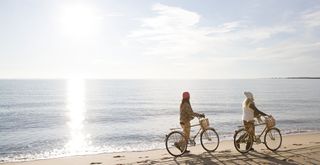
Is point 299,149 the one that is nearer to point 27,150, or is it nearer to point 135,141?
point 135,141

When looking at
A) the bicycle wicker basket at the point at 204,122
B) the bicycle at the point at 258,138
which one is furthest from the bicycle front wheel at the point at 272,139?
the bicycle wicker basket at the point at 204,122

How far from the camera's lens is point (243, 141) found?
1306cm

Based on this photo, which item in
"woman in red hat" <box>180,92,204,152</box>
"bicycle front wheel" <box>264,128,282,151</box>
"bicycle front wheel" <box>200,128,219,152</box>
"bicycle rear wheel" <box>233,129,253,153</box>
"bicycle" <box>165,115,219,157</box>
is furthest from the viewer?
"bicycle front wheel" <box>264,128,282,151</box>

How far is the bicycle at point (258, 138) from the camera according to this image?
13039 millimetres

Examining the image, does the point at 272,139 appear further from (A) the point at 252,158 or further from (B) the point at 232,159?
(B) the point at 232,159

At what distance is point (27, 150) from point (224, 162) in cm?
1333

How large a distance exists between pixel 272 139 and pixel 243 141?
1.26m

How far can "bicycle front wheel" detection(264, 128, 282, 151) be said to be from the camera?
43.9 feet

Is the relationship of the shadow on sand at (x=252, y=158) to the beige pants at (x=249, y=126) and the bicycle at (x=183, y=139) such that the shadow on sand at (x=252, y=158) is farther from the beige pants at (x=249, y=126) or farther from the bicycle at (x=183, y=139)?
the beige pants at (x=249, y=126)

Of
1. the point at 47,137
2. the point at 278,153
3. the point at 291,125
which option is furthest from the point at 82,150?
the point at 291,125

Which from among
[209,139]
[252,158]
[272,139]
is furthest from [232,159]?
[272,139]

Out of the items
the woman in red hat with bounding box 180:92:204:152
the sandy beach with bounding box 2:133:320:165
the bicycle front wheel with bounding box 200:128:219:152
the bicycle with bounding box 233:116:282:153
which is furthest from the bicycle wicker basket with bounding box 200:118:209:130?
the bicycle with bounding box 233:116:282:153

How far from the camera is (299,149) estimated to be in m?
13.8

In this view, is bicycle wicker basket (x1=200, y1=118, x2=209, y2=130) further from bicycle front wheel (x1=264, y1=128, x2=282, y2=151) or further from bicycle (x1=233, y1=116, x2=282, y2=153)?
bicycle front wheel (x1=264, y1=128, x2=282, y2=151)
